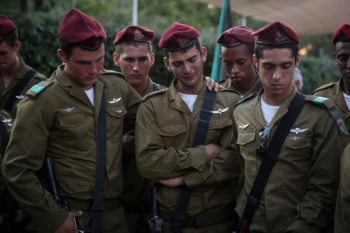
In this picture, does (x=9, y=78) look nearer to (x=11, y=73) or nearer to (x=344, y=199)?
(x=11, y=73)

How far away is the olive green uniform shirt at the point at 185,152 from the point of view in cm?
361

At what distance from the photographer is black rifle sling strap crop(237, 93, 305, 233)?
3293 millimetres

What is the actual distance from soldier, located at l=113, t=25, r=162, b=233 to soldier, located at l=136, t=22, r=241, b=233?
64 centimetres

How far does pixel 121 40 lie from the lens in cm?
480

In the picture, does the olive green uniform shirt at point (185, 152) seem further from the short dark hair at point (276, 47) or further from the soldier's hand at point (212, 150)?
the short dark hair at point (276, 47)

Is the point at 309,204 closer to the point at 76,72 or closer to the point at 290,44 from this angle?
the point at 290,44

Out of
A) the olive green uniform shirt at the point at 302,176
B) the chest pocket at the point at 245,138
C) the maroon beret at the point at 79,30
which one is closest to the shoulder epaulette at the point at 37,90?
the maroon beret at the point at 79,30

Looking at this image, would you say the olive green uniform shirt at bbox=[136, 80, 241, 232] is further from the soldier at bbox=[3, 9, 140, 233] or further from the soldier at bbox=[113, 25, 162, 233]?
the soldier at bbox=[113, 25, 162, 233]

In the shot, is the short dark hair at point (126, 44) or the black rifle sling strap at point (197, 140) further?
the short dark hair at point (126, 44)

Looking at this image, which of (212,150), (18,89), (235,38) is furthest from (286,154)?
(18,89)

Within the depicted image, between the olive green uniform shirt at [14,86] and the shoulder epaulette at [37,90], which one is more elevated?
the shoulder epaulette at [37,90]

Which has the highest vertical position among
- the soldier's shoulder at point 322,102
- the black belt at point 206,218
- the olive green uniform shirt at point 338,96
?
the soldier's shoulder at point 322,102

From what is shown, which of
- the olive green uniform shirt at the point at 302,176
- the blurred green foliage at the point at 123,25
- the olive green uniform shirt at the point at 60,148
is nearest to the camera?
the olive green uniform shirt at the point at 302,176

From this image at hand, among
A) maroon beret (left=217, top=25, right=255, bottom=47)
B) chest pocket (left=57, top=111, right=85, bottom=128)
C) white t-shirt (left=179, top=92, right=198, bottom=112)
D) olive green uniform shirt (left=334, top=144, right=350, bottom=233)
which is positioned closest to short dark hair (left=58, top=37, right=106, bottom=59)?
chest pocket (left=57, top=111, right=85, bottom=128)
